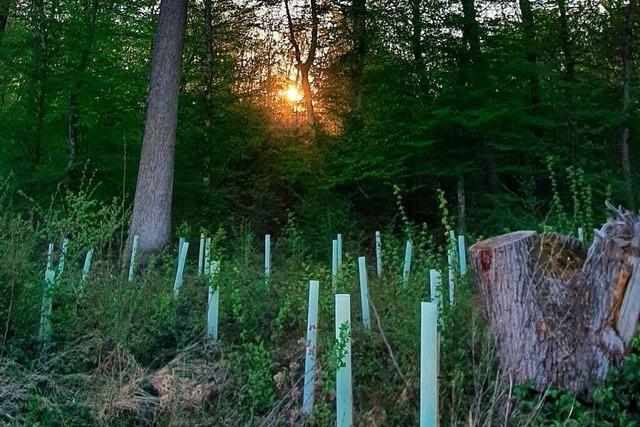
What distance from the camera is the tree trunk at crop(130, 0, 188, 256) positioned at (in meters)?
9.01

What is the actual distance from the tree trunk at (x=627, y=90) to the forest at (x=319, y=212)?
49 mm

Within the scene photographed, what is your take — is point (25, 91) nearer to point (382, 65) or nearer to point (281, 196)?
point (281, 196)

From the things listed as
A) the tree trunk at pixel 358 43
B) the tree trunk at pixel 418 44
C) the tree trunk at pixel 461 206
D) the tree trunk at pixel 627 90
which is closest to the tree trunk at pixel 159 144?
the tree trunk at pixel 418 44

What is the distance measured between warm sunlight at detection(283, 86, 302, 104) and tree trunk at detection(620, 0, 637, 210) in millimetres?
7189

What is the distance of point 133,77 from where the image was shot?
38.2 feet

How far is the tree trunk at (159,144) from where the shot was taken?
9.01 metres

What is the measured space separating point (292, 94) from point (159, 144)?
6069mm

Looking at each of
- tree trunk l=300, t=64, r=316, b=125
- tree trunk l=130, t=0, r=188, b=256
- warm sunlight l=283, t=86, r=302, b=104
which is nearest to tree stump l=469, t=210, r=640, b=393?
tree trunk l=130, t=0, r=188, b=256

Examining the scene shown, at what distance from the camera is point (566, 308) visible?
11.0 ft

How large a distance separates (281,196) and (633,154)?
311 inches

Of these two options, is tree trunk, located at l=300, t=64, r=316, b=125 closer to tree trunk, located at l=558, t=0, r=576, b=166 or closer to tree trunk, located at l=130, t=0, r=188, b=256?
tree trunk, located at l=130, t=0, r=188, b=256

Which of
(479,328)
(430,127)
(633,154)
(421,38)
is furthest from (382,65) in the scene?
(479,328)

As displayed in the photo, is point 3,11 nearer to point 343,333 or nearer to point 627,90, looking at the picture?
point 343,333

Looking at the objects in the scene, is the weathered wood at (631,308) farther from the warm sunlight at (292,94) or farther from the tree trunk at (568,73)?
the warm sunlight at (292,94)
